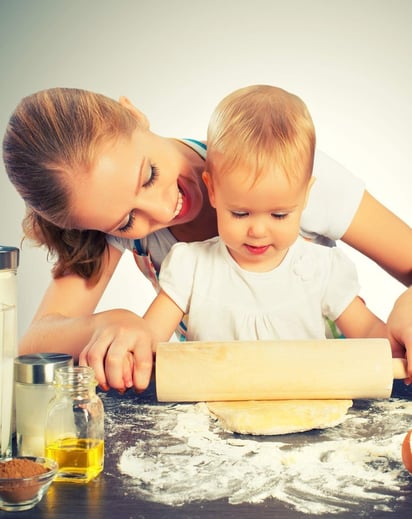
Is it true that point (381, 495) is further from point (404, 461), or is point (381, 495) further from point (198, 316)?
point (198, 316)

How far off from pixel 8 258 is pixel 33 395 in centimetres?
16

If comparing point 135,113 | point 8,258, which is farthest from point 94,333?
point 135,113

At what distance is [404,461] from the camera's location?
0.83m

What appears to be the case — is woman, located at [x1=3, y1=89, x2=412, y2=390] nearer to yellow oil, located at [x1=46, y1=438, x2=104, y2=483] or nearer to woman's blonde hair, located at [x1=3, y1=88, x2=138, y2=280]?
woman's blonde hair, located at [x1=3, y1=88, x2=138, y2=280]

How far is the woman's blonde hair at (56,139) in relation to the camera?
1268mm

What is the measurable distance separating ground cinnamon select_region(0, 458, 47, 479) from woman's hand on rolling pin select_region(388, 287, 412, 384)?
614 millimetres

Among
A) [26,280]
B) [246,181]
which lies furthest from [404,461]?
[26,280]

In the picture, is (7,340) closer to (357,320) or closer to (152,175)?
(152,175)

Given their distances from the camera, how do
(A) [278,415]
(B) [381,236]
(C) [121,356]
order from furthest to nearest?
(B) [381,236] < (C) [121,356] < (A) [278,415]

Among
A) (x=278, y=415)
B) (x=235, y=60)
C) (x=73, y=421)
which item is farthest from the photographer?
(x=235, y=60)

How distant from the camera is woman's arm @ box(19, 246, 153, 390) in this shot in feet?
3.60

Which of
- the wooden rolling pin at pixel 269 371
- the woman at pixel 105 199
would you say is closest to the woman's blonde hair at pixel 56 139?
the woman at pixel 105 199

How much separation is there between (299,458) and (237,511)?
161 mm

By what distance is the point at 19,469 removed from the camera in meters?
0.75
